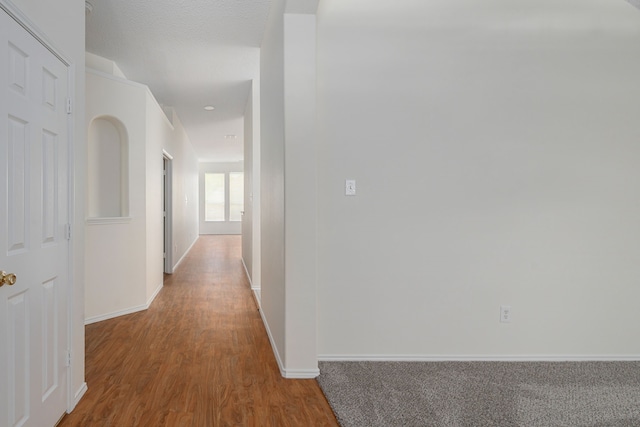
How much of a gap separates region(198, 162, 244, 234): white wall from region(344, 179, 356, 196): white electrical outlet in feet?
39.8

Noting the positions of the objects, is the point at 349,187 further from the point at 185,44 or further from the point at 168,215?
the point at 168,215

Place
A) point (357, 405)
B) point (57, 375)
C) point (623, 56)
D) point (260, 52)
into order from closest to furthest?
point (57, 375) < point (357, 405) < point (623, 56) < point (260, 52)

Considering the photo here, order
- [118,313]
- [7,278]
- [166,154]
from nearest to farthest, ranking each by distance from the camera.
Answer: [7,278] < [118,313] < [166,154]

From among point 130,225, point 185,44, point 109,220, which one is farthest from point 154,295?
point 185,44

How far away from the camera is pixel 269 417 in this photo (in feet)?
7.29

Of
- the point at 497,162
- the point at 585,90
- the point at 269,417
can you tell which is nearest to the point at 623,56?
the point at 585,90

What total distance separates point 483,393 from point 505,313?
0.75 metres

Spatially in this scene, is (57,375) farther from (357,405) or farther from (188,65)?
A: (188,65)

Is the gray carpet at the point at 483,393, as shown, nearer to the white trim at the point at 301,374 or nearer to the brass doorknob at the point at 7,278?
the white trim at the point at 301,374

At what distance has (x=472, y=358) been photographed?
301 cm

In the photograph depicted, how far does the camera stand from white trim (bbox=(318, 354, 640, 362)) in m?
2.96

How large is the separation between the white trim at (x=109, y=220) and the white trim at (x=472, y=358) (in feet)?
8.59

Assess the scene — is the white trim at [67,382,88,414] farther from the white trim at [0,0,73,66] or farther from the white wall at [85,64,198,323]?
the white trim at [0,0,73,66]

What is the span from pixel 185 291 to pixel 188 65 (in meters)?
2.90
